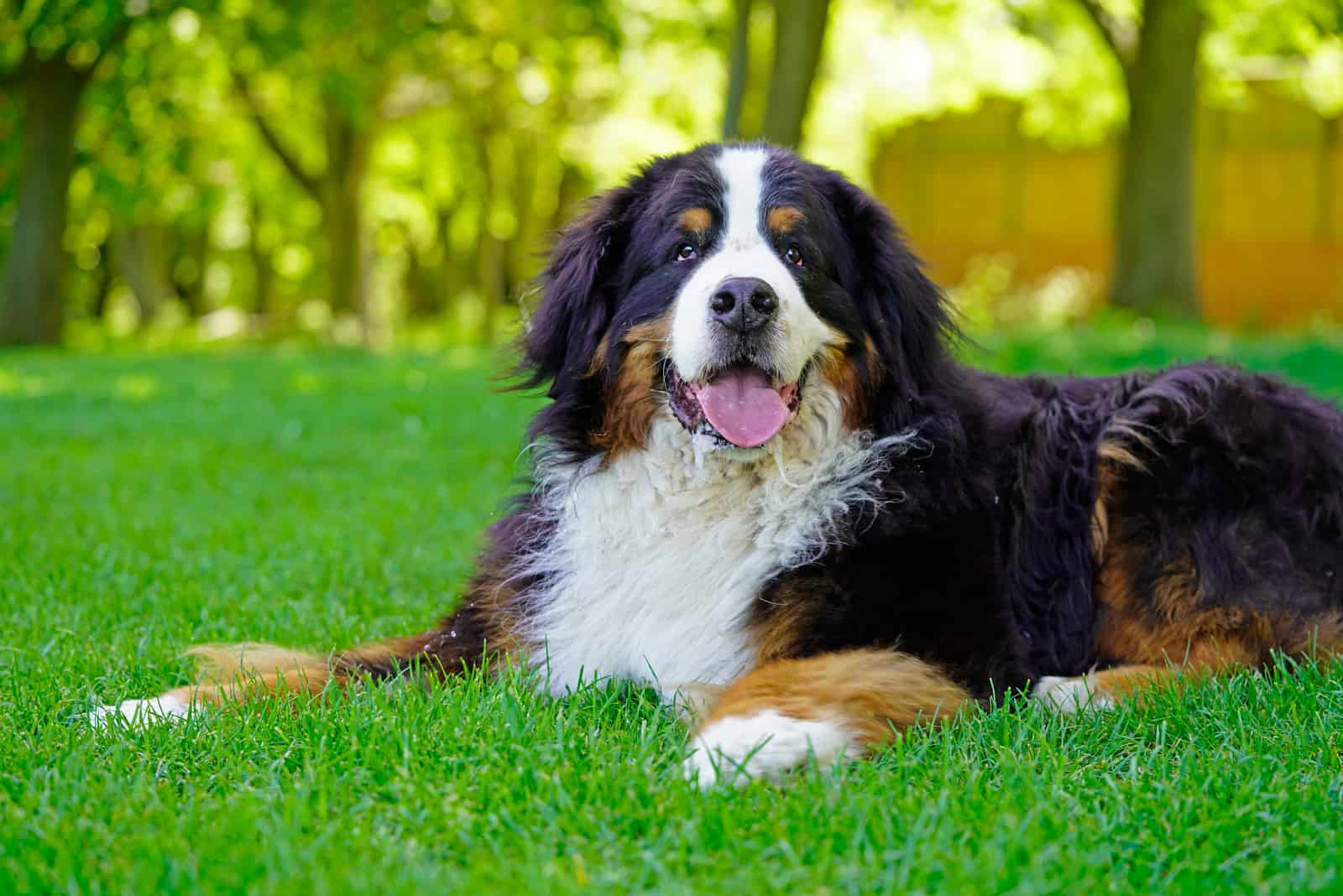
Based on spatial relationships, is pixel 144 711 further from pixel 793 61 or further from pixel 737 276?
pixel 793 61

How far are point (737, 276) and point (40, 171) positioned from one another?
65.6 ft

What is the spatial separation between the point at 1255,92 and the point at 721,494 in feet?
87.0

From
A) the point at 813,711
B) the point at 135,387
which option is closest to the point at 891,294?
the point at 813,711

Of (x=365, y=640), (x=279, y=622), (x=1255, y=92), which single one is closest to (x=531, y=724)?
(x=365, y=640)

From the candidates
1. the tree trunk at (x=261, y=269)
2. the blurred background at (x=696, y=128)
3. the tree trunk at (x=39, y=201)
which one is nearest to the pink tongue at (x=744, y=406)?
the blurred background at (x=696, y=128)

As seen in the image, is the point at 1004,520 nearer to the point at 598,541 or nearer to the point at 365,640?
the point at 598,541

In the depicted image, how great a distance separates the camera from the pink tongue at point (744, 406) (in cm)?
389

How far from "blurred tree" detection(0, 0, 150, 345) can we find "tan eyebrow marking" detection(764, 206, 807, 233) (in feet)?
61.7

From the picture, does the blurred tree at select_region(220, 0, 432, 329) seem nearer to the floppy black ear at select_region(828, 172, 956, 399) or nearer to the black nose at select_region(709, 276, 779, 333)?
the floppy black ear at select_region(828, 172, 956, 399)

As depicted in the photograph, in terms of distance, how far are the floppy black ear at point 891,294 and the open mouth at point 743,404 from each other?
0.38 metres

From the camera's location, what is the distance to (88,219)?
108 feet

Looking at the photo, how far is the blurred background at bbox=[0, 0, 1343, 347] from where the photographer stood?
1802 cm

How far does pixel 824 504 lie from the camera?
13.0ft

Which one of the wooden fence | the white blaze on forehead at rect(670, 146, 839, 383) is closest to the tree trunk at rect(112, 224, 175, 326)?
the wooden fence
